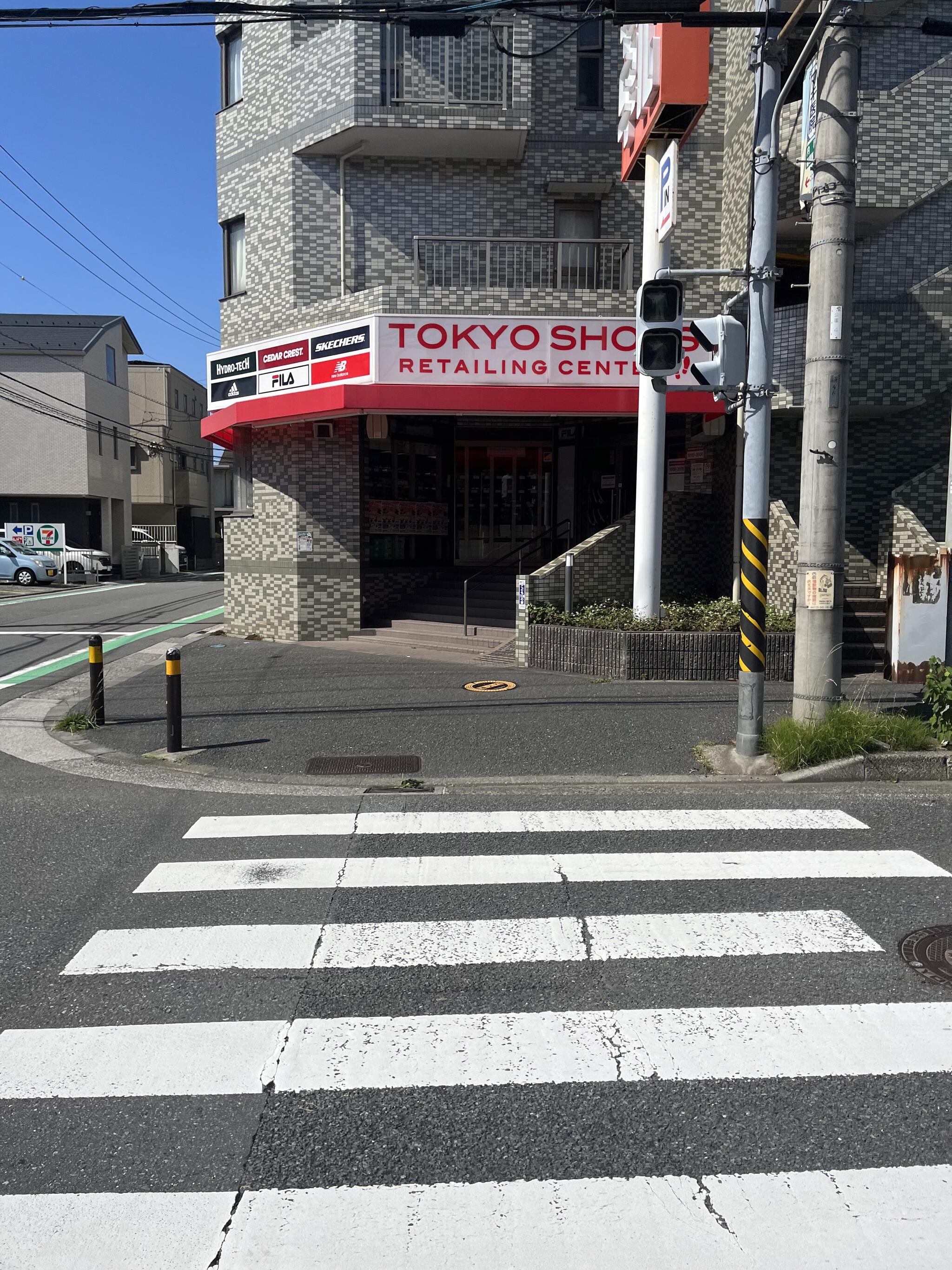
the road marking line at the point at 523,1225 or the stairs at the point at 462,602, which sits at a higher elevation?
the stairs at the point at 462,602

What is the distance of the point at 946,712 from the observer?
8.33 metres

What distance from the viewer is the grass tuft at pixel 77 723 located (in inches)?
414

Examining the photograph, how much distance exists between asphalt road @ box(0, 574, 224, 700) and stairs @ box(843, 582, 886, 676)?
1110 centimetres

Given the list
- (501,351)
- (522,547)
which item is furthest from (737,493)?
(522,547)

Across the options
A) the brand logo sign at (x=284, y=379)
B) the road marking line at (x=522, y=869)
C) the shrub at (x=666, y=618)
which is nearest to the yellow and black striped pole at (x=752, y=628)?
the road marking line at (x=522, y=869)

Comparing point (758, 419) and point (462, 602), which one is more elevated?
point (758, 419)

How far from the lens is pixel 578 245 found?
16500mm

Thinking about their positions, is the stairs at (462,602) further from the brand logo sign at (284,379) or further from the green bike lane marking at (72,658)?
the green bike lane marking at (72,658)

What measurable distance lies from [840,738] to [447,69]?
42.0 feet

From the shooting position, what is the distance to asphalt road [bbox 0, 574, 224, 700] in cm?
1566

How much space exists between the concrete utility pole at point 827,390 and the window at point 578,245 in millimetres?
8077

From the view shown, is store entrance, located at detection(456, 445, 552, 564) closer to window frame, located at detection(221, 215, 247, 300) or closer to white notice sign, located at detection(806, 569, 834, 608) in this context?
window frame, located at detection(221, 215, 247, 300)

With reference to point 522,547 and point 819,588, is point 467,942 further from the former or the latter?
point 522,547

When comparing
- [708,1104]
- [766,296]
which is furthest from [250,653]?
[708,1104]
